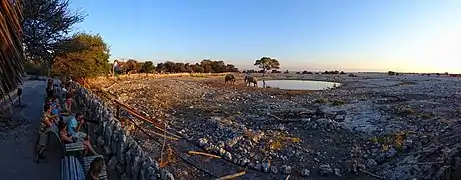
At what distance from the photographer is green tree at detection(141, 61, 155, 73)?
6875 cm

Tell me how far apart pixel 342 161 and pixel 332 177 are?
1458 millimetres

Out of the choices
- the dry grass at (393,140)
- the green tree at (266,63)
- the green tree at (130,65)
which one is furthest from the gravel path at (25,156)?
the green tree at (266,63)

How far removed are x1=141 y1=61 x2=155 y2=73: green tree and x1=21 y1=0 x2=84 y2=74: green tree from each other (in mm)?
49523

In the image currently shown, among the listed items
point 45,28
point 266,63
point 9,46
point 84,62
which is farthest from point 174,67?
point 9,46

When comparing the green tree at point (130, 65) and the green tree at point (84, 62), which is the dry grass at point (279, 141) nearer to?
the green tree at point (84, 62)

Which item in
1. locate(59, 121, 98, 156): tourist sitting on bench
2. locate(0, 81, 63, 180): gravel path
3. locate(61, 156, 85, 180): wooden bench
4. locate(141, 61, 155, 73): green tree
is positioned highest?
locate(141, 61, 155, 73): green tree

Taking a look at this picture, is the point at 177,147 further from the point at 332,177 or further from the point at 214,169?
the point at 332,177

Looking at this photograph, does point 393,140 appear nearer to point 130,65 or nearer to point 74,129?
point 74,129

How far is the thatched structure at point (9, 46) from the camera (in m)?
3.19

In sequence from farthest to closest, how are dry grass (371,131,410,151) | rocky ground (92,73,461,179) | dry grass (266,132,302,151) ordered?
dry grass (266,132,302,151)
dry grass (371,131,410,151)
rocky ground (92,73,461,179)

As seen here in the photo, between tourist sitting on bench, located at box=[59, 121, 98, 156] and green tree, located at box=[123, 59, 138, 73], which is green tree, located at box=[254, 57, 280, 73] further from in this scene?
tourist sitting on bench, located at box=[59, 121, 98, 156]

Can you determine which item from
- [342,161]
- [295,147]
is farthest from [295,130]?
[342,161]

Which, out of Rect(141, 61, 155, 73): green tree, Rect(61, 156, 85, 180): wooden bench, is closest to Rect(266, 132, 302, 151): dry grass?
Rect(61, 156, 85, 180): wooden bench

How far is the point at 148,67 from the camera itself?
70125 mm
